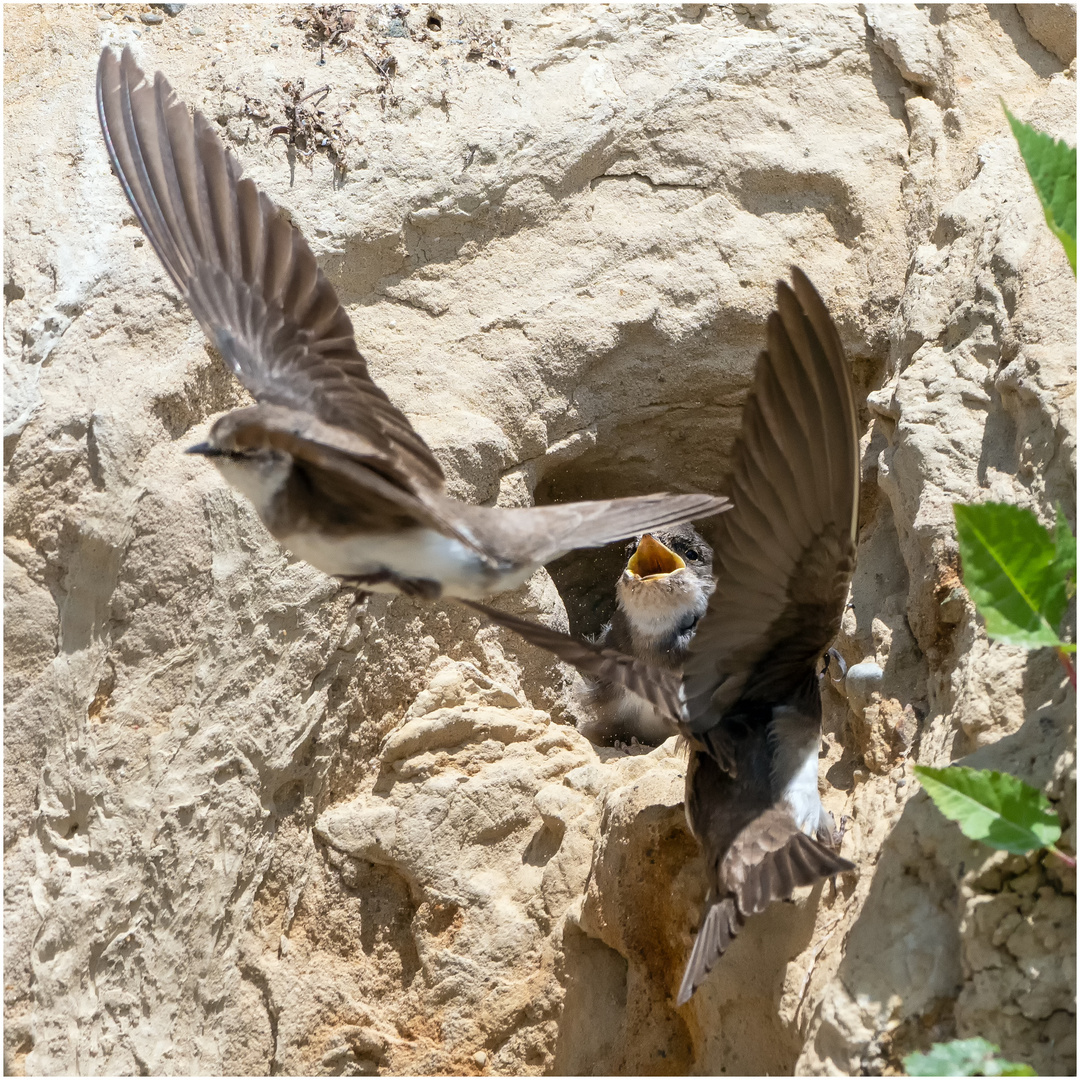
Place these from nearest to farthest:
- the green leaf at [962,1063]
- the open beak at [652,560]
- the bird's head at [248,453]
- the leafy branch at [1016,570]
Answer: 1. the green leaf at [962,1063]
2. the leafy branch at [1016,570]
3. the bird's head at [248,453]
4. the open beak at [652,560]

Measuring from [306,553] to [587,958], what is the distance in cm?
117

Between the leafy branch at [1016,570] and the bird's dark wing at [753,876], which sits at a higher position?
the leafy branch at [1016,570]

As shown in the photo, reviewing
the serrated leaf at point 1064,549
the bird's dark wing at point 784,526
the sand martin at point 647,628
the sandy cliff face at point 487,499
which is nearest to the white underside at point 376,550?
the bird's dark wing at point 784,526

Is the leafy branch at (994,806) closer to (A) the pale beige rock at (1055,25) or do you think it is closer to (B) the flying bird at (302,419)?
(B) the flying bird at (302,419)

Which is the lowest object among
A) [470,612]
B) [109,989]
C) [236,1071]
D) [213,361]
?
[236,1071]

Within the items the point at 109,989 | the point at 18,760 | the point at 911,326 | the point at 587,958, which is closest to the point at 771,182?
the point at 911,326

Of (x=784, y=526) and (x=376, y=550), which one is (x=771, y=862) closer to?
(x=784, y=526)

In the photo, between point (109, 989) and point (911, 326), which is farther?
point (911, 326)

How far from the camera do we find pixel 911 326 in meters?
2.94

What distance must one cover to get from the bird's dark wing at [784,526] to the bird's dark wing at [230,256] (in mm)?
611

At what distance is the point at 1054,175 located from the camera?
1829 mm

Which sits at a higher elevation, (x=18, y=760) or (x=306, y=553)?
(x=306, y=553)

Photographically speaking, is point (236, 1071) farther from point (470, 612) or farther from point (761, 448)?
point (761, 448)

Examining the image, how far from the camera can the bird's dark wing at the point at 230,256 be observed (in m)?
2.38
